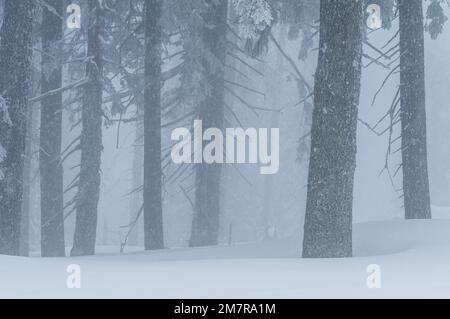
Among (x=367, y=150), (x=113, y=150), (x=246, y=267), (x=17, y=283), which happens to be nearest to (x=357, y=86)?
(x=246, y=267)

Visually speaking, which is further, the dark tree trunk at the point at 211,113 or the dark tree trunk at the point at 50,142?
the dark tree trunk at the point at 211,113

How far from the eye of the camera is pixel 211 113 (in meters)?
16.1

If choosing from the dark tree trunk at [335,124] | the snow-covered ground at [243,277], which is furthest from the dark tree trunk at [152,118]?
the dark tree trunk at [335,124]

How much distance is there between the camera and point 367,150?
5678 centimetres

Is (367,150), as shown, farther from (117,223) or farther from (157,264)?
(157,264)

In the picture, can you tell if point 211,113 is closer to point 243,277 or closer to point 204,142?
point 204,142

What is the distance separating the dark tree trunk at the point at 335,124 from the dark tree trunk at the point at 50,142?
846 centimetres

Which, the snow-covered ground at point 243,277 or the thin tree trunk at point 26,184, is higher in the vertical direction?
the thin tree trunk at point 26,184

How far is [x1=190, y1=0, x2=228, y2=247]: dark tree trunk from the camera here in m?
15.8

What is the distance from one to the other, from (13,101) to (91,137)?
12.8 ft

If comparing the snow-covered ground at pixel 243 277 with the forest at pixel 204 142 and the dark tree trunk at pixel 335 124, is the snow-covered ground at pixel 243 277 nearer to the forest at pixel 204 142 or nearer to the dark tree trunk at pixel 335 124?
the forest at pixel 204 142

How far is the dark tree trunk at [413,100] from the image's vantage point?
35.8 ft
